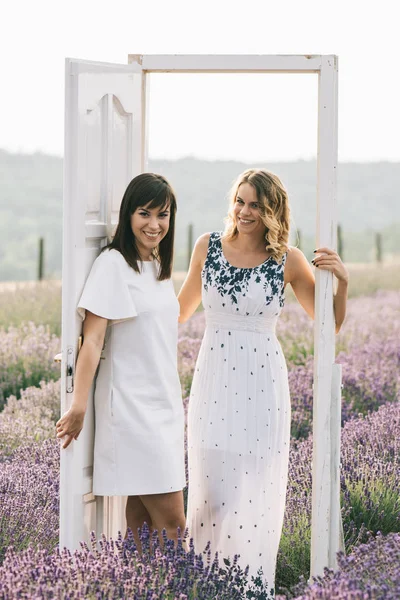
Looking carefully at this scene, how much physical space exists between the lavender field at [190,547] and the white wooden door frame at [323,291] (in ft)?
0.61

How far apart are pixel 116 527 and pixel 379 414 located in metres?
2.03

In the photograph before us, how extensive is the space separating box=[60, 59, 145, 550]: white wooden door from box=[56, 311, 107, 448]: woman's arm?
0.15 ft

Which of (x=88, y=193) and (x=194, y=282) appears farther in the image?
(x=194, y=282)

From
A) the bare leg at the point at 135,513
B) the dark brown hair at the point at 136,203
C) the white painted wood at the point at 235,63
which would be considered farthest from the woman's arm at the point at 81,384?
the white painted wood at the point at 235,63

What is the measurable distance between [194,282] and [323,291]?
520 millimetres

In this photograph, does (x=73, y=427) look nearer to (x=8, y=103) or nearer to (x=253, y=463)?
(x=253, y=463)

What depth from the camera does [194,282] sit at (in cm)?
336

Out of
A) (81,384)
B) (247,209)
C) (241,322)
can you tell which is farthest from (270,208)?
(81,384)

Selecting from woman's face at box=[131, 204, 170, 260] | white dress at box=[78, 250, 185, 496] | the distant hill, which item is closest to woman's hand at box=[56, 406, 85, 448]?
white dress at box=[78, 250, 185, 496]

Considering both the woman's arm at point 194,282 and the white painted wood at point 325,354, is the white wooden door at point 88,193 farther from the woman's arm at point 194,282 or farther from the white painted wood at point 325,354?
the white painted wood at point 325,354

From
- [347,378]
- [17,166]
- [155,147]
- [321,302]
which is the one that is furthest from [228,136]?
[321,302]

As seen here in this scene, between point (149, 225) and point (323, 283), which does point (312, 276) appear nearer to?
point (323, 283)

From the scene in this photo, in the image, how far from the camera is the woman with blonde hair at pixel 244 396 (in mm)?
3193

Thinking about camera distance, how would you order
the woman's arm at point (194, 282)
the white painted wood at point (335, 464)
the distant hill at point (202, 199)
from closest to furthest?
the white painted wood at point (335, 464) < the woman's arm at point (194, 282) < the distant hill at point (202, 199)
